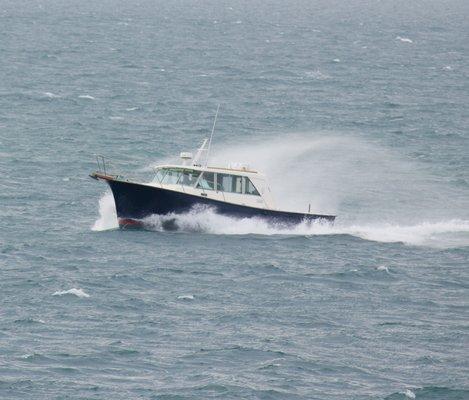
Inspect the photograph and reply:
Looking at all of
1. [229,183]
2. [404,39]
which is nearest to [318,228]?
[229,183]

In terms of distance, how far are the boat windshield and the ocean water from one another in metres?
1.82

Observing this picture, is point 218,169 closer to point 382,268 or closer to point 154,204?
point 154,204

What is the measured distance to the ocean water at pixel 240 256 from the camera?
1683 inches

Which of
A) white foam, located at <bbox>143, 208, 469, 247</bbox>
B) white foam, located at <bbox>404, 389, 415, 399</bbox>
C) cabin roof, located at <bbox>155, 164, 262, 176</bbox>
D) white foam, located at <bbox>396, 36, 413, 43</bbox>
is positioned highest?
white foam, located at <bbox>396, 36, 413, 43</bbox>

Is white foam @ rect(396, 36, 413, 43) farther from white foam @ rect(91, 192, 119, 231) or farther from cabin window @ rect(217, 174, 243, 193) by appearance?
cabin window @ rect(217, 174, 243, 193)

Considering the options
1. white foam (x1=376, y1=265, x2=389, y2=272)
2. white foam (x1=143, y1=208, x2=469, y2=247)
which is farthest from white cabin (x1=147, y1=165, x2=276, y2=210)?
white foam (x1=376, y1=265, x2=389, y2=272)

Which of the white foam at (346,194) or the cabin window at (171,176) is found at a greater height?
the cabin window at (171,176)

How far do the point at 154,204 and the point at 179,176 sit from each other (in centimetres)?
197

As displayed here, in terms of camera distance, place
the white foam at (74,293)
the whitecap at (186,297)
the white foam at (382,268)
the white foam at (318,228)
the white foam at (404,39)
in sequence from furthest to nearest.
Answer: the white foam at (404,39) < the white foam at (318,228) < the white foam at (382,268) < the whitecap at (186,297) < the white foam at (74,293)

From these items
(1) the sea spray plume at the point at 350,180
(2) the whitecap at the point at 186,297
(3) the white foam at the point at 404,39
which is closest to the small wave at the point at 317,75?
(1) the sea spray plume at the point at 350,180

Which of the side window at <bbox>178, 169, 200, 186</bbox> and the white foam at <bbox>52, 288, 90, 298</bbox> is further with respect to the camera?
the side window at <bbox>178, 169, 200, 186</bbox>

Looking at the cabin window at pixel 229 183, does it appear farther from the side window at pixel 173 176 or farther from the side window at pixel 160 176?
the side window at pixel 160 176

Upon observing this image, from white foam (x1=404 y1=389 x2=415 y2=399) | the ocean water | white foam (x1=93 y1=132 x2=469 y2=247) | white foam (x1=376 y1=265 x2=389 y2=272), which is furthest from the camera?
white foam (x1=93 y1=132 x2=469 y2=247)

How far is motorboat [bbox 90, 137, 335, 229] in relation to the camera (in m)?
61.6
